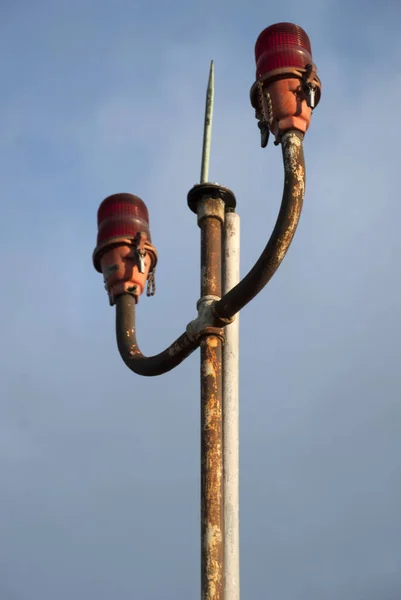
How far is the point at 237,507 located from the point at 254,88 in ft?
7.31

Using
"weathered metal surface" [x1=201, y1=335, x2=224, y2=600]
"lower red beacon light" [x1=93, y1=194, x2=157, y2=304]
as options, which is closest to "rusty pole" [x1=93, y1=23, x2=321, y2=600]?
"weathered metal surface" [x1=201, y1=335, x2=224, y2=600]

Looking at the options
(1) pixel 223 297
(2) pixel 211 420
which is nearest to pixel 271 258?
(1) pixel 223 297

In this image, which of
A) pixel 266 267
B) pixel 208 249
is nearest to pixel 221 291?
pixel 208 249

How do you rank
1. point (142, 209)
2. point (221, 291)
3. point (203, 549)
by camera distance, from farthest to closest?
1. point (142, 209)
2. point (221, 291)
3. point (203, 549)

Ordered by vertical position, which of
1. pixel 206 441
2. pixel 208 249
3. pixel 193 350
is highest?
pixel 208 249

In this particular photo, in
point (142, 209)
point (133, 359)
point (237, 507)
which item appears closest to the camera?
point (237, 507)

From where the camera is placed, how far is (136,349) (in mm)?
6410

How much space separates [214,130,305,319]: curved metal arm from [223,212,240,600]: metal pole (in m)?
0.34

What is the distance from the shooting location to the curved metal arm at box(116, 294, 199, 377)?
18.8 ft

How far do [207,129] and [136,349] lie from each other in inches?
54.9

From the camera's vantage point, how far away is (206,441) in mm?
5309

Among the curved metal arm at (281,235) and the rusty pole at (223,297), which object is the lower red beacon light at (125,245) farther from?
the curved metal arm at (281,235)

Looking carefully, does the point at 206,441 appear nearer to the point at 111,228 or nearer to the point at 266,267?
the point at 266,267

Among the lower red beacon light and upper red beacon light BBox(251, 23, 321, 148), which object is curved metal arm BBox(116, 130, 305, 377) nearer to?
upper red beacon light BBox(251, 23, 321, 148)
